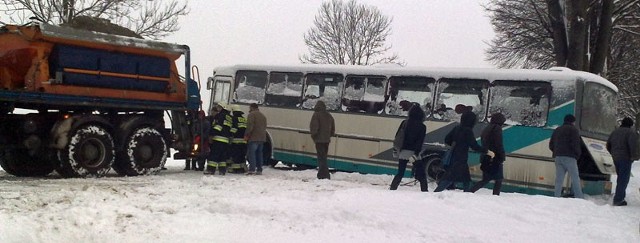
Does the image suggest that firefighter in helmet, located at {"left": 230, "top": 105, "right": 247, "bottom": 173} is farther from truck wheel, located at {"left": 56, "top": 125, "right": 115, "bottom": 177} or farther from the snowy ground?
the snowy ground

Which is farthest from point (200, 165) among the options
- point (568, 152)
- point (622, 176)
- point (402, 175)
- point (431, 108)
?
point (622, 176)

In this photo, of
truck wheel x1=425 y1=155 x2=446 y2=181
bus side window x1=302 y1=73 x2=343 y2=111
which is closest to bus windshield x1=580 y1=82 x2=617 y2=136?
truck wheel x1=425 y1=155 x2=446 y2=181

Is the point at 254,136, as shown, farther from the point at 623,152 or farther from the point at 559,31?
the point at 559,31

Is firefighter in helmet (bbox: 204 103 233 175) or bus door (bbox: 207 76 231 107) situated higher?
bus door (bbox: 207 76 231 107)

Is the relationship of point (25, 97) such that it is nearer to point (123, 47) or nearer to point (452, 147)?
point (123, 47)

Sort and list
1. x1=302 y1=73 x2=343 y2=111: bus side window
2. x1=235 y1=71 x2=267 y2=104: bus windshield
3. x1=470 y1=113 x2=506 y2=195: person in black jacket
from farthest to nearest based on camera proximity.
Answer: x1=235 y1=71 x2=267 y2=104: bus windshield < x1=302 y1=73 x2=343 y2=111: bus side window < x1=470 y1=113 x2=506 y2=195: person in black jacket

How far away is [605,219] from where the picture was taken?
848cm

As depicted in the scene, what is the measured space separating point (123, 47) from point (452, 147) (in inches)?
259

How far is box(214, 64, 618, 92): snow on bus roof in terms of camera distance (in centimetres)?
1327

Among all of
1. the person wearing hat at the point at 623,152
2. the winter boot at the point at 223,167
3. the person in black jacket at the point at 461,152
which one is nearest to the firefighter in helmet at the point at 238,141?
the winter boot at the point at 223,167

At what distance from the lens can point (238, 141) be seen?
13977 millimetres

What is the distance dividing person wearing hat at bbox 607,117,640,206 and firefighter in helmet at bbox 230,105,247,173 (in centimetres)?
730

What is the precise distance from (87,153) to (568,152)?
8.62 metres

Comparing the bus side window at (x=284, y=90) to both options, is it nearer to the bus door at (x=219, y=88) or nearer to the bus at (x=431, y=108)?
the bus at (x=431, y=108)
